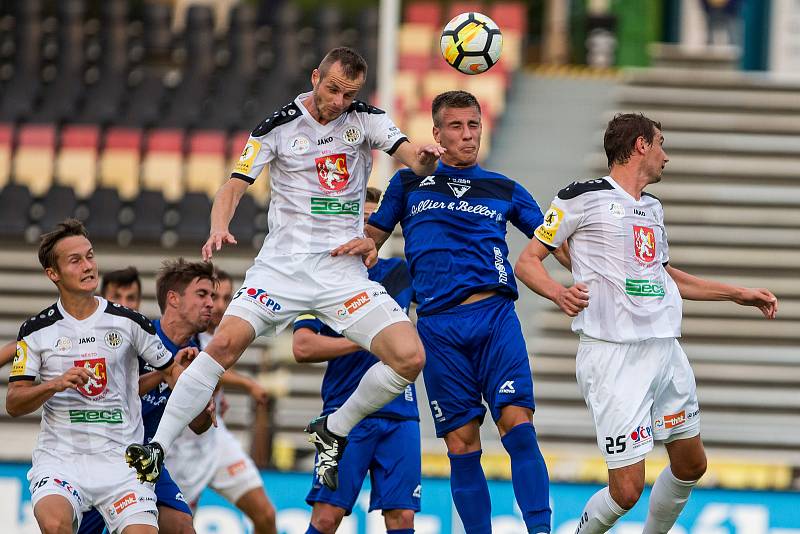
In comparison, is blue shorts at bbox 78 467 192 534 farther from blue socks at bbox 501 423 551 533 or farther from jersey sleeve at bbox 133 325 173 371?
blue socks at bbox 501 423 551 533

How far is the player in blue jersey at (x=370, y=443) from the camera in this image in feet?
25.5

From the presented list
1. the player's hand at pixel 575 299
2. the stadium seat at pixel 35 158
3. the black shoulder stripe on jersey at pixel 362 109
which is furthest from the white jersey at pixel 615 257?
the stadium seat at pixel 35 158

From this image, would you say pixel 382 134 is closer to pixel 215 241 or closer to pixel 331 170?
pixel 331 170

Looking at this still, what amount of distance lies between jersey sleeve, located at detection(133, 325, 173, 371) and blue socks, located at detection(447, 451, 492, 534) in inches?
64.5

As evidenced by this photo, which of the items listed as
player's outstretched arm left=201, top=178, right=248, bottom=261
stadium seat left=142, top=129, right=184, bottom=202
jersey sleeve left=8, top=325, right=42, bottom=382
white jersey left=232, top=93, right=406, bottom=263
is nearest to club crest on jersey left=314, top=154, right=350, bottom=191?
white jersey left=232, top=93, right=406, bottom=263

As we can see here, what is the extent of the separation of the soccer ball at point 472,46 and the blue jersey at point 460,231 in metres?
0.56

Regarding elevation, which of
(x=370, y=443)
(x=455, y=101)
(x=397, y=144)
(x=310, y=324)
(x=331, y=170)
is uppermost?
(x=455, y=101)

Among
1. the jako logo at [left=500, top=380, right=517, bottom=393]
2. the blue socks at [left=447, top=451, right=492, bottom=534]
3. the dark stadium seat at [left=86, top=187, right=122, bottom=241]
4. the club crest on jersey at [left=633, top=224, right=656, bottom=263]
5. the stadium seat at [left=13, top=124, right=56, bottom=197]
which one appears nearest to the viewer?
the club crest on jersey at [left=633, top=224, right=656, bottom=263]

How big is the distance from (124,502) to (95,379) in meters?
0.65

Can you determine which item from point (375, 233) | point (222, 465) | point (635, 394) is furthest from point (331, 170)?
point (222, 465)

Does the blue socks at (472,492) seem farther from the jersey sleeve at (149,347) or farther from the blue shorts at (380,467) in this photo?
the jersey sleeve at (149,347)

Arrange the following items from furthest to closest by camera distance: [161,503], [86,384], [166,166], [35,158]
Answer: [35,158]
[166,166]
[161,503]
[86,384]

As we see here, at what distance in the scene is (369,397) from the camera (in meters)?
7.09

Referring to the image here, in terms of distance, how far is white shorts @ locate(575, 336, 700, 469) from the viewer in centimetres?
688
